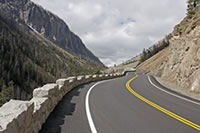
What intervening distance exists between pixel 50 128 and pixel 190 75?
539 inches

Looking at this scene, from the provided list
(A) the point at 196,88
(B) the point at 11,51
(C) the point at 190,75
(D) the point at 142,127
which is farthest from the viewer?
(B) the point at 11,51

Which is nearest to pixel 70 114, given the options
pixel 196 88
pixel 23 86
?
pixel 196 88

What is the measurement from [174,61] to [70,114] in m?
18.8

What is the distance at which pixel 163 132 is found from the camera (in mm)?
5098

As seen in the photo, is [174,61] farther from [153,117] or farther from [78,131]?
[78,131]

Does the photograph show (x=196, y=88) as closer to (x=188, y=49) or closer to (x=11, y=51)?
(x=188, y=49)

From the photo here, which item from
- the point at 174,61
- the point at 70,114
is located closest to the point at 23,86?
the point at 174,61

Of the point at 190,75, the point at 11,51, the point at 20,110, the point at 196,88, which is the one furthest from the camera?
the point at 11,51

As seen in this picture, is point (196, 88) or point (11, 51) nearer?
point (196, 88)

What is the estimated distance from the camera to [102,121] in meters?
5.93

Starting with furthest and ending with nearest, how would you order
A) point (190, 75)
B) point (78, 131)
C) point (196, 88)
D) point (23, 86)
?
point (23, 86) → point (190, 75) → point (196, 88) → point (78, 131)

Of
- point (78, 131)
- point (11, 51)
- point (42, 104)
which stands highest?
point (11, 51)

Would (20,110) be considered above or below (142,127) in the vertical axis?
above

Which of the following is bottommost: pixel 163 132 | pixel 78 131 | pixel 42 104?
pixel 163 132
